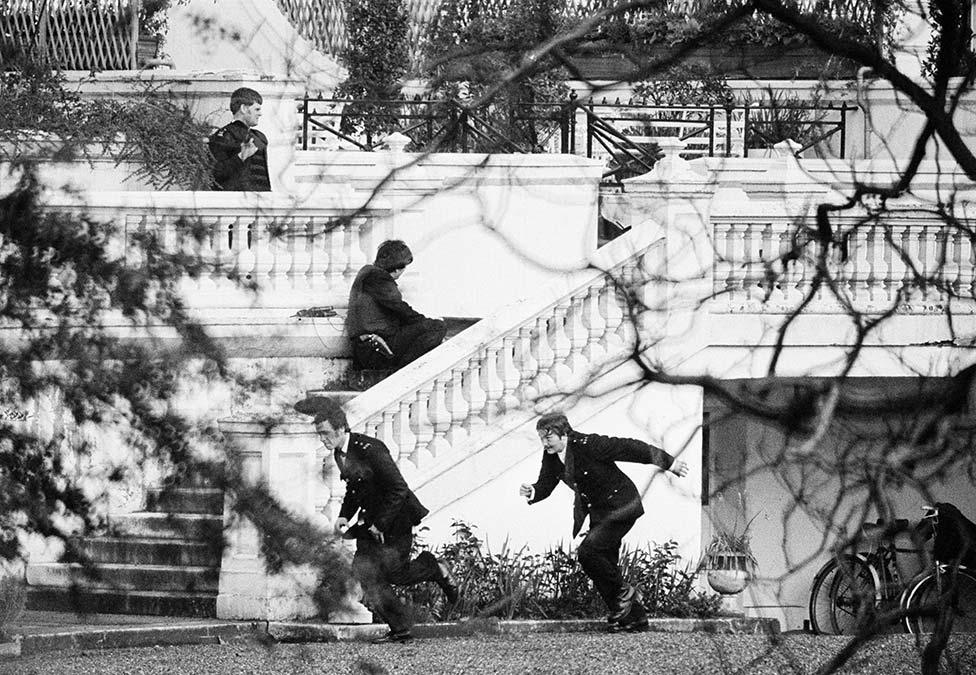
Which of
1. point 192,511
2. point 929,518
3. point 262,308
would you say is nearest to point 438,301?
point 262,308

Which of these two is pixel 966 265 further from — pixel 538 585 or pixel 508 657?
pixel 508 657

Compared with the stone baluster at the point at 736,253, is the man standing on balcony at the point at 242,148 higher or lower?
higher

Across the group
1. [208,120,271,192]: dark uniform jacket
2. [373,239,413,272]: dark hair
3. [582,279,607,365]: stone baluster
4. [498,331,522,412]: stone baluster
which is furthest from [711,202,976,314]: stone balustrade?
[208,120,271,192]: dark uniform jacket

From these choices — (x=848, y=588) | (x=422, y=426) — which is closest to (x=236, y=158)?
(x=422, y=426)

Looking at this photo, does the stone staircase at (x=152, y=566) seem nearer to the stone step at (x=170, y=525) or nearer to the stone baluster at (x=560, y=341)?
the stone step at (x=170, y=525)

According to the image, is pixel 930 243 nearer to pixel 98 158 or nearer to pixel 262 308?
pixel 262 308

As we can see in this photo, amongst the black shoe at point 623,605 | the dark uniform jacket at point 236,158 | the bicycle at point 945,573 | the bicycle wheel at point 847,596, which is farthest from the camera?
the dark uniform jacket at point 236,158

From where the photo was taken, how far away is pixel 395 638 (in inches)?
518

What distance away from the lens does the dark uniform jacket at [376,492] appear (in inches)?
514

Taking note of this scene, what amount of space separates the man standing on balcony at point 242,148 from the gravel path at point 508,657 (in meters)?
4.58

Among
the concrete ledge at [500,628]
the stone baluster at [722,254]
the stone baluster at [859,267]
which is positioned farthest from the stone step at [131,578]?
the stone baluster at [859,267]

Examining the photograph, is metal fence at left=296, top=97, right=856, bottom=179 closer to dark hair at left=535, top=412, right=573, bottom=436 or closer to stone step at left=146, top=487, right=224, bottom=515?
stone step at left=146, top=487, right=224, bottom=515

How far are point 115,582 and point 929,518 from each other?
5.42 metres

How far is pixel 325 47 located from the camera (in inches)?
691
